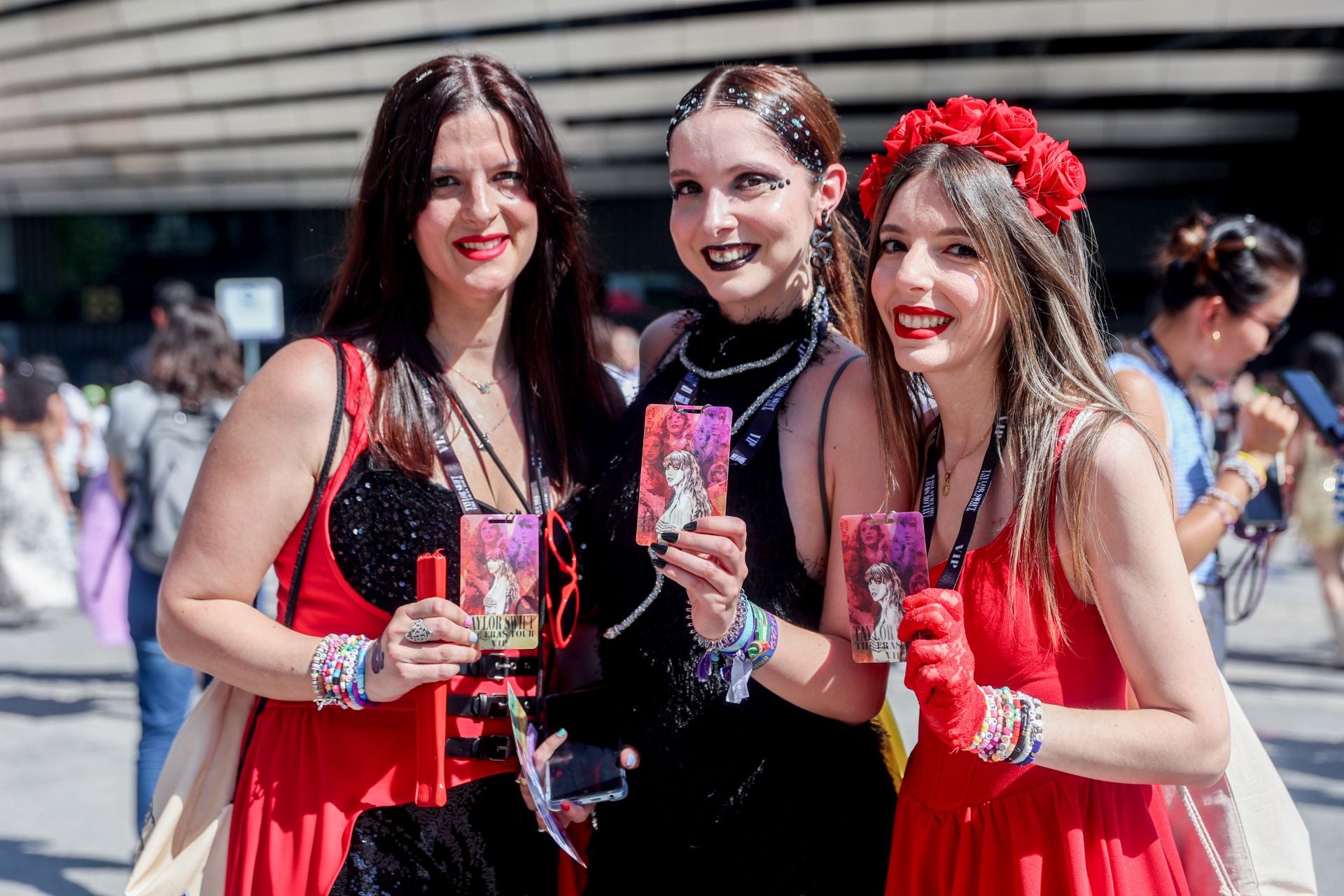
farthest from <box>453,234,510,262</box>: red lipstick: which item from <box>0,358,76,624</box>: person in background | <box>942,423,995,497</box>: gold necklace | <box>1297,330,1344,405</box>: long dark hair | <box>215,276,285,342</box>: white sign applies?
<box>0,358,76,624</box>: person in background

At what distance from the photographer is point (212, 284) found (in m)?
28.6

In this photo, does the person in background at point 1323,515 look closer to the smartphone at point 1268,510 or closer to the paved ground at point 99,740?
the paved ground at point 99,740

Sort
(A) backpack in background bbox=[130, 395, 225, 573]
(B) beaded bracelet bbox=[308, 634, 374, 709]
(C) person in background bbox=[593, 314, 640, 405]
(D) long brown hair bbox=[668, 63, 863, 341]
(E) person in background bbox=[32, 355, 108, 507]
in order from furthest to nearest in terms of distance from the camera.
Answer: (E) person in background bbox=[32, 355, 108, 507]
(A) backpack in background bbox=[130, 395, 225, 573]
(C) person in background bbox=[593, 314, 640, 405]
(D) long brown hair bbox=[668, 63, 863, 341]
(B) beaded bracelet bbox=[308, 634, 374, 709]

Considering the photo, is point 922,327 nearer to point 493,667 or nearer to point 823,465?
point 823,465

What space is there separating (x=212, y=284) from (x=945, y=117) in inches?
1151

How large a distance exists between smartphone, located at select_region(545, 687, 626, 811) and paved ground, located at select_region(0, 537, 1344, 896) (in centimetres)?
85

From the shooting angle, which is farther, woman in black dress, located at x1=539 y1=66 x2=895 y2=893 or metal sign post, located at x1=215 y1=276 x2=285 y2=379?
metal sign post, located at x1=215 y1=276 x2=285 y2=379

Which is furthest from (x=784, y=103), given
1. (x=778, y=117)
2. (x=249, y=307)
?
(x=249, y=307)

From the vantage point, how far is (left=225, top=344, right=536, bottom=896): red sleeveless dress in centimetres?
215

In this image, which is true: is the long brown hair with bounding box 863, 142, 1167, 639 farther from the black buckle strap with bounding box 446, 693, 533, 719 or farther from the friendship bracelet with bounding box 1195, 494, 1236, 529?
the friendship bracelet with bounding box 1195, 494, 1236, 529

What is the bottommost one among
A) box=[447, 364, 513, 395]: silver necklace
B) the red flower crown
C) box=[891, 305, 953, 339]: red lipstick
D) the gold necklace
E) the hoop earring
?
the gold necklace

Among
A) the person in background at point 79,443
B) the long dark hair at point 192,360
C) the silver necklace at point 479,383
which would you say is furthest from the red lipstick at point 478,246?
the person in background at point 79,443

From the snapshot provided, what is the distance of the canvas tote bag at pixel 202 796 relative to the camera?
2.22m

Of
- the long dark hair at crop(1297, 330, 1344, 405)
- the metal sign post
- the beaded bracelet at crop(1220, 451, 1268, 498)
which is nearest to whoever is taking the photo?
the beaded bracelet at crop(1220, 451, 1268, 498)
